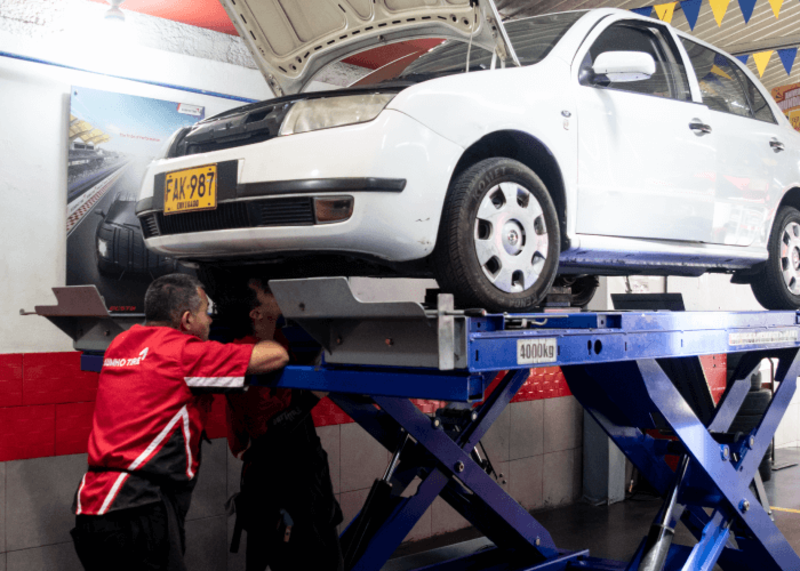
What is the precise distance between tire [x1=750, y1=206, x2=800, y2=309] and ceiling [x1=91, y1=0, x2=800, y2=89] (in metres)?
1.76

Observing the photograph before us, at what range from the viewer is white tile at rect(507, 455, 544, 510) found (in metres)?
5.41

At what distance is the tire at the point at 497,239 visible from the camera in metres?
2.21

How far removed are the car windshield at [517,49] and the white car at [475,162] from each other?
0.01 metres

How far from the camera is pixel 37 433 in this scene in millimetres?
3312

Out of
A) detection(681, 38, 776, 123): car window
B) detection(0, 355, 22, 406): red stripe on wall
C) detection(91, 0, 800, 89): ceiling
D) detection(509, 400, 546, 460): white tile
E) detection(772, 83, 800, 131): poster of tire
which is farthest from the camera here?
detection(772, 83, 800, 131): poster of tire

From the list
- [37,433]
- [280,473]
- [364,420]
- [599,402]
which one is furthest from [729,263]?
[37,433]

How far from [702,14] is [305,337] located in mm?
4976

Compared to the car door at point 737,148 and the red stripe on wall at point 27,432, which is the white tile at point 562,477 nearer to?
the car door at point 737,148

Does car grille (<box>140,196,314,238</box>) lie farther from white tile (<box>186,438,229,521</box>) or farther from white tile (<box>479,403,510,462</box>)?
white tile (<box>479,403,510,462</box>)

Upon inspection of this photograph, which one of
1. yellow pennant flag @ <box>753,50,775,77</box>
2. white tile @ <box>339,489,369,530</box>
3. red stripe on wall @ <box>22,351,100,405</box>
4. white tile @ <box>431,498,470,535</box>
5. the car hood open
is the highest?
yellow pennant flag @ <box>753,50,775,77</box>

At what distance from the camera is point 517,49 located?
9.43 feet

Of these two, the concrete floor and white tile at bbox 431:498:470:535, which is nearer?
the concrete floor

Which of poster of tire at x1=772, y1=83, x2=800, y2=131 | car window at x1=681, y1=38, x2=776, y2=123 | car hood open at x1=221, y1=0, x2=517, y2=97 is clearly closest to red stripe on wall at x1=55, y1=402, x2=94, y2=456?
car hood open at x1=221, y1=0, x2=517, y2=97

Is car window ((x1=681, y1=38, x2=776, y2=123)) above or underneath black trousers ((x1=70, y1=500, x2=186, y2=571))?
above
